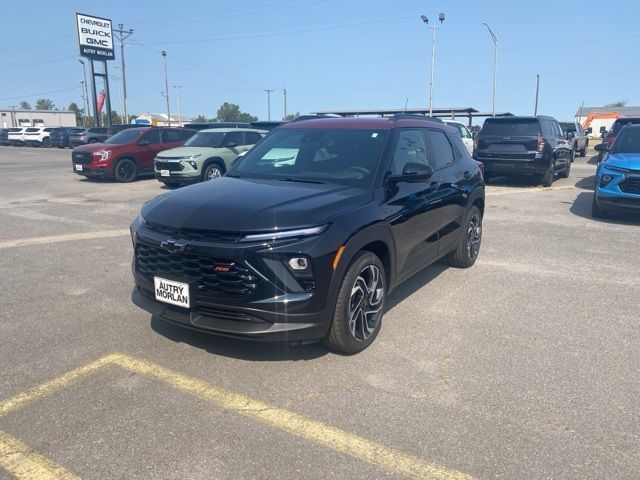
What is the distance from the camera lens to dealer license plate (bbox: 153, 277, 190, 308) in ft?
11.2

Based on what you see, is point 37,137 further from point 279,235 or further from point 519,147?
point 279,235

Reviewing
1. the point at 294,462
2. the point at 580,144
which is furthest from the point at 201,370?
the point at 580,144

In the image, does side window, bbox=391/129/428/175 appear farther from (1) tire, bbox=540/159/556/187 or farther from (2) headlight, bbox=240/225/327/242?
(1) tire, bbox=540/159/556/187

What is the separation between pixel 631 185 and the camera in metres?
8.48

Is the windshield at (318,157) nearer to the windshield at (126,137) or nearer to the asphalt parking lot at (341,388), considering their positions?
the asphalt parking lot at (341,388)

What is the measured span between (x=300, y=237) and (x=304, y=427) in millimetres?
1173

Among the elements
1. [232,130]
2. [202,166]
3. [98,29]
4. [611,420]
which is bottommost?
[611,420]

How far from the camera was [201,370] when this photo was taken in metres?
3.54

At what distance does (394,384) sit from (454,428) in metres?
0.57

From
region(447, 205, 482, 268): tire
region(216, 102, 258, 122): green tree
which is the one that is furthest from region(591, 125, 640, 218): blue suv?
region(216, 102, 258, 122): green tree

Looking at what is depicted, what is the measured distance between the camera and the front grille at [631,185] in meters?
8.41

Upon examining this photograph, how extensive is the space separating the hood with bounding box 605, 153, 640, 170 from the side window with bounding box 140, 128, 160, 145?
13.0 meters

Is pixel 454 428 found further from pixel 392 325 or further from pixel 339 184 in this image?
pixel 339 184

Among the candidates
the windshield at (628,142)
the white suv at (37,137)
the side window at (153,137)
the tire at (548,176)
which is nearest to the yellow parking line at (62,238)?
the side window at (153,137)
